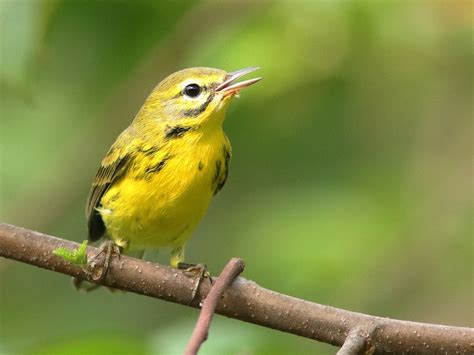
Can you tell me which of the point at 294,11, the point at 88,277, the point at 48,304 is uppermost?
the point at 294,11

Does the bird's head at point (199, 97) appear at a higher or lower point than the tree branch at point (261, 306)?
higher

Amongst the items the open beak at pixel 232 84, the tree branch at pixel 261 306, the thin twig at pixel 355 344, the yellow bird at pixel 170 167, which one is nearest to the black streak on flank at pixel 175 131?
the yellow bird at pixel 170 167

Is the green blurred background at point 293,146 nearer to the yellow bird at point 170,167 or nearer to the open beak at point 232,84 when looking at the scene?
the open beak at point 232,84

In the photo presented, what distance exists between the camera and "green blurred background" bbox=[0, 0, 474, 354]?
16.1 ft

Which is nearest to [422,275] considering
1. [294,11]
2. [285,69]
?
[285,69]

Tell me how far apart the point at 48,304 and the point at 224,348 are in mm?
3700

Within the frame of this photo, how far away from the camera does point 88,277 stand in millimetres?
3252

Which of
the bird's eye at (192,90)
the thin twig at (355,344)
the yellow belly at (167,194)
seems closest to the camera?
the thin twig at (355,344)

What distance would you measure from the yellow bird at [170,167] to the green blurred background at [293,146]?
20 centimetres

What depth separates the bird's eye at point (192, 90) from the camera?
15.6 feet

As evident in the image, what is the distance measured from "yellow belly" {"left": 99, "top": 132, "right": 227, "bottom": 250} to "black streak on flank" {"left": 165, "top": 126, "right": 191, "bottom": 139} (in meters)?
0.04

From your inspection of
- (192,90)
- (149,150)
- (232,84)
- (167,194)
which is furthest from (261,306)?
(192,90)

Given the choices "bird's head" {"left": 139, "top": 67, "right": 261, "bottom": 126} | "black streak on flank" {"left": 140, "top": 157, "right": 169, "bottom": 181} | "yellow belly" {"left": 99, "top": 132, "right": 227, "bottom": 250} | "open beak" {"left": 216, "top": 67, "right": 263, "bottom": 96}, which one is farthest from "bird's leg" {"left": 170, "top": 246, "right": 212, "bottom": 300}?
"open beak" {"left": 216, "top": 67, "right": 263, "bottom": 96}

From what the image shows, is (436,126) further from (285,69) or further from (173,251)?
(173,251)
